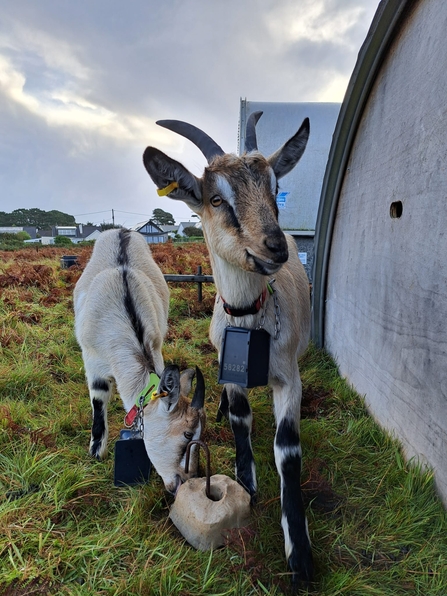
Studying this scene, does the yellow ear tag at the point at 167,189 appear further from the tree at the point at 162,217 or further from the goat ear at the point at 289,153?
the tree at the point at 162,217

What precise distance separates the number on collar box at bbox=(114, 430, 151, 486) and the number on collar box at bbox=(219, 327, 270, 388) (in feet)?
2.69

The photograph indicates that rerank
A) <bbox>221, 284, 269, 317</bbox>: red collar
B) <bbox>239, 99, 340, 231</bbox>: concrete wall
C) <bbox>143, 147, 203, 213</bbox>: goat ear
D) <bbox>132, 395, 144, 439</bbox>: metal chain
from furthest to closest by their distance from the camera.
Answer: <bbox>239, 99, 340, 231</bbox>: concrete wall, <bbox>132, 395, 144, 439</bbox>: metal chain, <bbox>221, 284, 269, 317</bbox>: red collar, <bbox>143, 147, 203, 213</bbox>: goat ear

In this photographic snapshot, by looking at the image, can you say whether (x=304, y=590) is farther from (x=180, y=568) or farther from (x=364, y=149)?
(x=364, y=149)

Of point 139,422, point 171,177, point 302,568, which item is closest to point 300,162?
point 171,177

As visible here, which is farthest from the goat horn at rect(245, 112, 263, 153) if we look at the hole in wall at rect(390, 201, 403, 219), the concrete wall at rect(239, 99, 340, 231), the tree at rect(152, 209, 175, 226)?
the tree at rect(152, 209, 175, 226)

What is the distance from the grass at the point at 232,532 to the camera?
6.81 ft

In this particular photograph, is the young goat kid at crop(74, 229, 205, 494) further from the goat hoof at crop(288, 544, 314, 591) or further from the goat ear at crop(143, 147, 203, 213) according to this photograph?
the goat ear at crop(143, 147, 203, 213)

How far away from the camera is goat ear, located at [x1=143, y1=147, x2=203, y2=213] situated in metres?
2.36

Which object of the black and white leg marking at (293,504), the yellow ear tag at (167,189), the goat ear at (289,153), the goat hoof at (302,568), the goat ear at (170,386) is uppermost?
the goat ear at (289,153)

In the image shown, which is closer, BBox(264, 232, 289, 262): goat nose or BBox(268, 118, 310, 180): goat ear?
BBox(264, 232, 289, 262): goat nose

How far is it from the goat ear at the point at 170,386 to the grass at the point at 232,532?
0.64 meters

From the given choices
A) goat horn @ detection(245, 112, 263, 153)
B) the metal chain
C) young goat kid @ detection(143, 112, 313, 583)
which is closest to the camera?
young goat kid @ detection(143, 112, 313, 583)

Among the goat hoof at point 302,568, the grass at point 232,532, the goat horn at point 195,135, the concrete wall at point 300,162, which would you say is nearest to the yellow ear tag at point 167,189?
the goat horn at point 195,135

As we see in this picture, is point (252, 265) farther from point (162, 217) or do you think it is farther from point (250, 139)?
point (162, 217)
